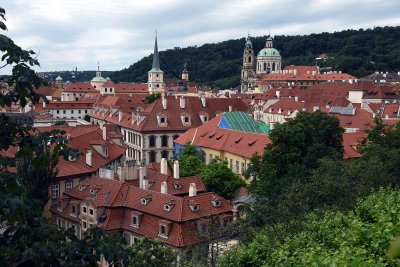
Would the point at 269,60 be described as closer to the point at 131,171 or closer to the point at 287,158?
the point at 287,158

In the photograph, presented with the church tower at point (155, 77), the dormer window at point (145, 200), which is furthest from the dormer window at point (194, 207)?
the church tower at point (155, 77)

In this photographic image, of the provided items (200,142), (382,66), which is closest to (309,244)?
(200,142)

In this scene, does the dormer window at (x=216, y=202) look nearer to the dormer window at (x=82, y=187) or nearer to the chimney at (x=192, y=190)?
the chimney at (x=192, y=190)

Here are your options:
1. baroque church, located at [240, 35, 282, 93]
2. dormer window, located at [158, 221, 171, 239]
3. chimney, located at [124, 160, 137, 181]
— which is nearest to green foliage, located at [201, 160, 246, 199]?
chimney, located at [124, 160, 137, 181]

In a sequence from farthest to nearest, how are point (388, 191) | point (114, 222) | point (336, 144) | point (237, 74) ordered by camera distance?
point (237, 74)
point (336, 144)
point (114, 222)
point (388, 191)

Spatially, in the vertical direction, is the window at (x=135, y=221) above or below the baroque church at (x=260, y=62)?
below

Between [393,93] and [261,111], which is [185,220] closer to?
[261,111]
